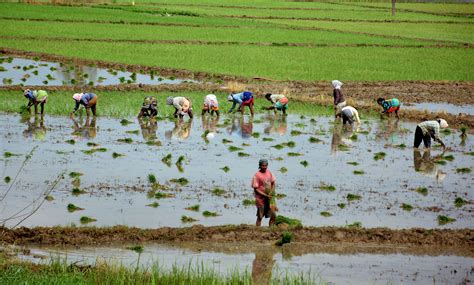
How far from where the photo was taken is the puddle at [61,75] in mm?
27680

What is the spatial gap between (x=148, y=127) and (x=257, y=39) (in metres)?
21.7

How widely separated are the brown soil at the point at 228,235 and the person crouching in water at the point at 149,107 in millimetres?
9435

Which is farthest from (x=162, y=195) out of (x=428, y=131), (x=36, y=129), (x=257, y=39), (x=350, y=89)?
(x=257, y=39)

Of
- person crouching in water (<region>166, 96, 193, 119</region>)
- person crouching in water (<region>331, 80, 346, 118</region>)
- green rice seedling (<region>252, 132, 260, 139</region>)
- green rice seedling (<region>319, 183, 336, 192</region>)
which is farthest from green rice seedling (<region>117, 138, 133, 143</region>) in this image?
person crouching in water (<region>331, 80, 346, 118</region>)

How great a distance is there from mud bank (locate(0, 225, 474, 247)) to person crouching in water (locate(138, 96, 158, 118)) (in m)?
9.44

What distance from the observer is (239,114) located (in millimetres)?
23688

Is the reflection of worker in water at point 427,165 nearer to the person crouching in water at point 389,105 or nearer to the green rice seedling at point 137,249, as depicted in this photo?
the person crouching in water at point 389,105

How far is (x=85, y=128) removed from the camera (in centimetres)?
2056

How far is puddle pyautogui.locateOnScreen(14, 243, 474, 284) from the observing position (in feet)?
35.3

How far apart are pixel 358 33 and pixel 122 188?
34245 mm

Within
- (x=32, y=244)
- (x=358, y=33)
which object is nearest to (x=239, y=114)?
(x=32, y=244)

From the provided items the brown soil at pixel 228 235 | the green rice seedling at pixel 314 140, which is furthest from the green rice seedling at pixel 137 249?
the green rice seedling at pixel 314 140

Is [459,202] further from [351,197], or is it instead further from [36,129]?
[36,129]

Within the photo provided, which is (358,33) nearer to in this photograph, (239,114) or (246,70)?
(246,70)
